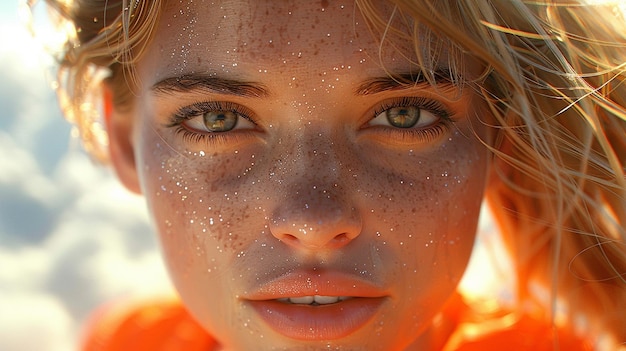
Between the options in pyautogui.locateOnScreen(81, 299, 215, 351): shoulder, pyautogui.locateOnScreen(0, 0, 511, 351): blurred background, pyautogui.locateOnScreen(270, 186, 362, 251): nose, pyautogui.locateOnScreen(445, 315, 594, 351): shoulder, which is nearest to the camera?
pyautogui.locateOnScreen(270, 186, 362, 251): nose

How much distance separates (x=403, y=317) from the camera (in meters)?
1.00

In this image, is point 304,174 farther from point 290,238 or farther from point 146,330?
point 146,330

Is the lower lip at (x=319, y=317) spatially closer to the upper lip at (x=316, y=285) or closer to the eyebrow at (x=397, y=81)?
the upper lip at (x=316, y=285)

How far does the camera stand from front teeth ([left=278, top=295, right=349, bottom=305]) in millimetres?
978

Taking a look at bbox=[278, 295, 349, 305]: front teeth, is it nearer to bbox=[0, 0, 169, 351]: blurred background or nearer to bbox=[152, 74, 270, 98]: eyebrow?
bbox=[152, 74, 270, 98]: eyebrow

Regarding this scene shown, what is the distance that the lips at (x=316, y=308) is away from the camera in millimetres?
944

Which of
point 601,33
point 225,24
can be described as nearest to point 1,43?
point 225,24

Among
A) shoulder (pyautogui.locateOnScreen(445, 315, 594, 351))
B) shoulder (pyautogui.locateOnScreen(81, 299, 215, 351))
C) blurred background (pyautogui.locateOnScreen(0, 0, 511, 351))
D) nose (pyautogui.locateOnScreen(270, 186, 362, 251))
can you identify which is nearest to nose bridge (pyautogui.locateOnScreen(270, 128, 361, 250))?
nose (pyautogui.locateOnScreen(270, 186, 362, 251))

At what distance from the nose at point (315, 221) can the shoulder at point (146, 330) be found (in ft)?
2.04

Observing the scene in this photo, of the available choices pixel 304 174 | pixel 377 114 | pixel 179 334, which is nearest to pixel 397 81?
pixel 377 114

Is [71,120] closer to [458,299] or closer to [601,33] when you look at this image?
[458,299]

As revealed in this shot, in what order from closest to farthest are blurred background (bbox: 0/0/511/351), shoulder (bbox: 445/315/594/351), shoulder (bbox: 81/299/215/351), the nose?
the nose < shoulder (bbox: 445/315/594/351) < shoulder (bbox: 81/299/215/351) < blurred background (bbox: 0/0/511/351)

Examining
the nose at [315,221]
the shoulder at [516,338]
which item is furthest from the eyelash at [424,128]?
the shoulder at [516,338]

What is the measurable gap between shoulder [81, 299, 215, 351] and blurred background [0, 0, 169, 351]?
12 cm
